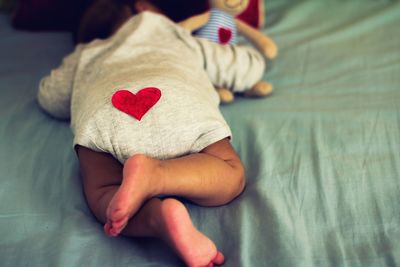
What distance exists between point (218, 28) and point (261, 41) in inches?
4.6

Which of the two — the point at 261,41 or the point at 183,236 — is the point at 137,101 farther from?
the point at 261,41

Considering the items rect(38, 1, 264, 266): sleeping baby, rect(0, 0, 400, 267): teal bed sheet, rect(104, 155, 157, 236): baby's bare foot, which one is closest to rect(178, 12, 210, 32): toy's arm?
rect(38, 1, 264, 266): sleeping baby

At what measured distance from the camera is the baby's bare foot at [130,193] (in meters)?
0.72

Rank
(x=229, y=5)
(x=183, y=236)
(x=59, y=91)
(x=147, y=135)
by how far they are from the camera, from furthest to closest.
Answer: (x=229, y=5) → (x=59, y=91) → (x=147, y=135) → (x=183, y=236)

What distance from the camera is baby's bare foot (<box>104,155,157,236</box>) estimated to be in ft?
2.35

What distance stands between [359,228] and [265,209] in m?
0.16

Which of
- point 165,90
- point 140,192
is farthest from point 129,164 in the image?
point 165,90

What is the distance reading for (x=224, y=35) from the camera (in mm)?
1239

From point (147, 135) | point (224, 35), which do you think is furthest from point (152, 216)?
point (224, 35)

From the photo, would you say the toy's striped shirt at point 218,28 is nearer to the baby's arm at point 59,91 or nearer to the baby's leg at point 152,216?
the baby's arm at point 59,91

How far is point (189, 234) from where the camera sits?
710mm

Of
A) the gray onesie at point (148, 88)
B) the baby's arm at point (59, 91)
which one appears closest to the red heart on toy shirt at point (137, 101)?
the gray onesie at point (148, 88)

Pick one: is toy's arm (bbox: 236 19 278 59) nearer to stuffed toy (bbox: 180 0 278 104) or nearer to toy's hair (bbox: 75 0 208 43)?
stuffed toy (bbox: 180 0 278 104)

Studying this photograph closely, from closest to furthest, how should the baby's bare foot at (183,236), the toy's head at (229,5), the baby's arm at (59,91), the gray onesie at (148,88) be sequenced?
the baby's bare foot at (183,236) → the gray onesie at (148,88) → the baby's arm at (59,91) → the toy's head at (229,5)
